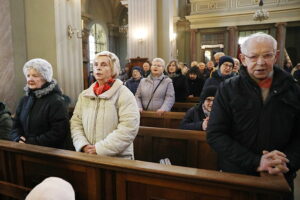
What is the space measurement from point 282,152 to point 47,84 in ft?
6.24

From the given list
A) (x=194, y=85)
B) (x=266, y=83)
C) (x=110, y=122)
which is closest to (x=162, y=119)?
(x=110, y=122)

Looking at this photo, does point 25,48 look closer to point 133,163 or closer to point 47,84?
point 47,84

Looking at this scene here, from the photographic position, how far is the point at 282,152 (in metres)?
1.43

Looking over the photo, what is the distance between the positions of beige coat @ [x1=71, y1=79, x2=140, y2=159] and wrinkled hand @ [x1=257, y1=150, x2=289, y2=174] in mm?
956

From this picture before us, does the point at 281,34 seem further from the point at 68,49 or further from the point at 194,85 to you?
the point at 68,49

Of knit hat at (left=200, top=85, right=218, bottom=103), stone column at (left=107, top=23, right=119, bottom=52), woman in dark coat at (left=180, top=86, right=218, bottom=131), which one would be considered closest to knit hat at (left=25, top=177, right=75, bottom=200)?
woman in dark coat at (left=180, top=86, right=218, bottom=131)

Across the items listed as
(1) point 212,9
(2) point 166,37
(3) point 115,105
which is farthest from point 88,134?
(1) point 212,9

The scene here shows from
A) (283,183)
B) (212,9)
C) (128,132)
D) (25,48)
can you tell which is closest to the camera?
(283,183)

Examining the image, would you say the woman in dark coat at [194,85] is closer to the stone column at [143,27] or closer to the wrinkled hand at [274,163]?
the stone column at [143,27]

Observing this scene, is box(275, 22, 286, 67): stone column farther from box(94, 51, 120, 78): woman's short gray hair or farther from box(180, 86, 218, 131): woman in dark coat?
box(94, 51, 120, 78): woman's short gray hair

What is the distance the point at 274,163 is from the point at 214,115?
1.44ft

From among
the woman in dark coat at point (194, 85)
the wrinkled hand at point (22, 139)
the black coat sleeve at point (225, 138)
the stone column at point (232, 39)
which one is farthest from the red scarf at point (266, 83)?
the stone column at point (232, 39)

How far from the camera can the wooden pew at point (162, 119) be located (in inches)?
129

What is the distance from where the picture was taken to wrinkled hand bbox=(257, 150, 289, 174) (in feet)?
4.42
